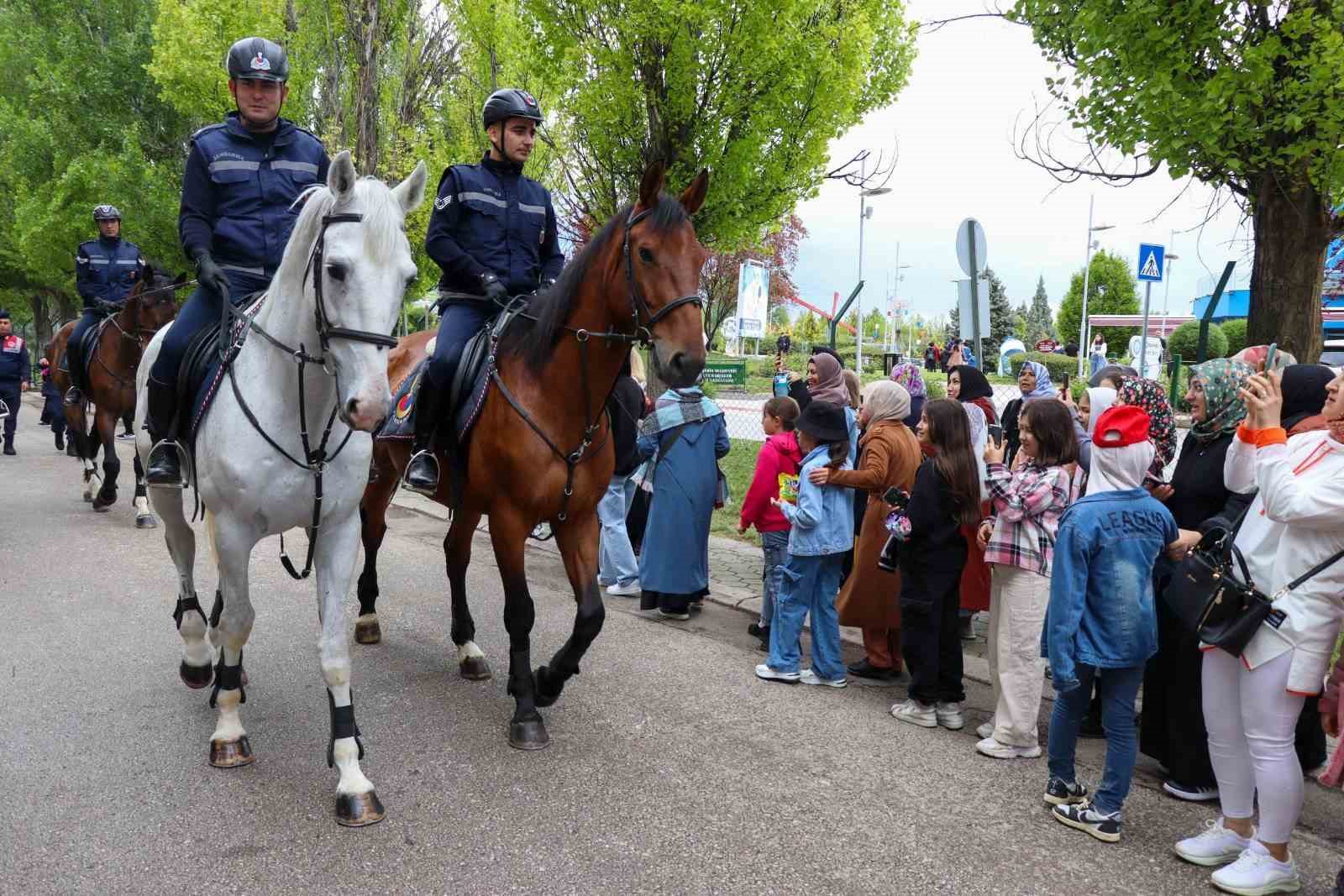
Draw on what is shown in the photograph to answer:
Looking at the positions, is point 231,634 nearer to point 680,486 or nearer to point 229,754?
point 229,754

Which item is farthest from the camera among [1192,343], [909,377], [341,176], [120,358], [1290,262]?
[1192,343]

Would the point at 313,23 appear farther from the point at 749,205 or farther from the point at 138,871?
the point at 138,871

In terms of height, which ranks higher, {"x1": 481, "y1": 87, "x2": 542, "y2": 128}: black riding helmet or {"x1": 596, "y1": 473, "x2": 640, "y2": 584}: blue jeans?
{"x1": 481, "y1": 87, "x2": 542, "y2": 128}: black riding helmet

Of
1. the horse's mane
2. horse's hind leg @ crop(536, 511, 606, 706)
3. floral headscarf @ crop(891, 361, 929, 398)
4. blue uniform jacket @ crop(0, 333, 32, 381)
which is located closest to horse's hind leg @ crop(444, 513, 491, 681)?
horse's hind leg @ crop(536, 511, 606, 706)

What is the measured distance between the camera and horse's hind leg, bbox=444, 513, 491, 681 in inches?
208

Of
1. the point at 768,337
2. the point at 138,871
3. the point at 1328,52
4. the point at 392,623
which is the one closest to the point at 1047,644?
the point at 138,871

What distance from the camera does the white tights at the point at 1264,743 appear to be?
10.6 ft

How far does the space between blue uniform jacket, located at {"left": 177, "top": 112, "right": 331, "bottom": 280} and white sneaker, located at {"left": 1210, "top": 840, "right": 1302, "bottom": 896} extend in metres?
4.87

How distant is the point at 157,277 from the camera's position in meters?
10.3

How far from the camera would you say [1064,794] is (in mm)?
3861

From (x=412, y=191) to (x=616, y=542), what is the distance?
437 cm

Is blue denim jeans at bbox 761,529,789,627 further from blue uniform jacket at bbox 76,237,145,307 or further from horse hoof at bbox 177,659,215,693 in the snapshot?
blue uniform jacket at bbox 76,237,145,307

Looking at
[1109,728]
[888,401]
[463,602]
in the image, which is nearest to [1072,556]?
[1109,728]

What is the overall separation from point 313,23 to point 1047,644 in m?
17.3
